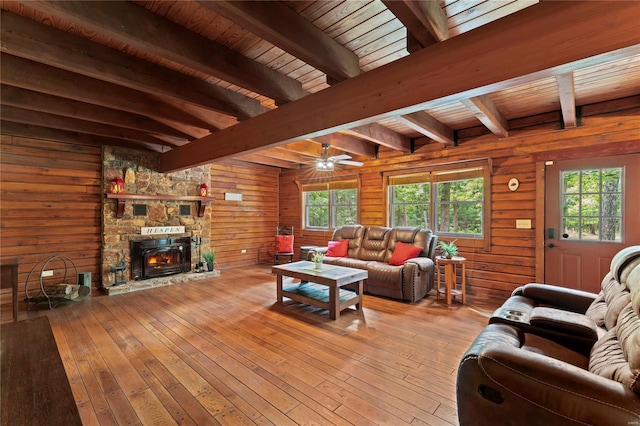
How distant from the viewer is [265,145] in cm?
315

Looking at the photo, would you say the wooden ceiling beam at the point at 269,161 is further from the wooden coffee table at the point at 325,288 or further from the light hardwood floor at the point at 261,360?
the light hardwood floor at the point at 261,360

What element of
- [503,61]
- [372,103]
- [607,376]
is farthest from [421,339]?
[503,61]

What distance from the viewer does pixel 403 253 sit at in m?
4.73

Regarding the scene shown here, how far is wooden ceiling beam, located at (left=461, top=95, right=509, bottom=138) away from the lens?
3067mm

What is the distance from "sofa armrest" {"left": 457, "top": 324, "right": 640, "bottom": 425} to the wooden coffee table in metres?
2.16

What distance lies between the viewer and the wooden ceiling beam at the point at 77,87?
2.52 m

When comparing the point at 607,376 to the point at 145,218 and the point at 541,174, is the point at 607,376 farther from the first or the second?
the point at 145,218

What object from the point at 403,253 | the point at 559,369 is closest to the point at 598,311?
the point at 559,369

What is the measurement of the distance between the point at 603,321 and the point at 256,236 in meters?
6.64

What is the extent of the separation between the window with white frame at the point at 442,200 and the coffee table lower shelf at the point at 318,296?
6.85 feet

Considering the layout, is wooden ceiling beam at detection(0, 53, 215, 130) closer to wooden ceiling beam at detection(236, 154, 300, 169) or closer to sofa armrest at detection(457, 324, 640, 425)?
wooden ceiling beam at detection(236, 154, 300, 169)

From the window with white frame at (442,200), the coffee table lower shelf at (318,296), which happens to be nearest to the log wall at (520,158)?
the window with white frame at (442,200)

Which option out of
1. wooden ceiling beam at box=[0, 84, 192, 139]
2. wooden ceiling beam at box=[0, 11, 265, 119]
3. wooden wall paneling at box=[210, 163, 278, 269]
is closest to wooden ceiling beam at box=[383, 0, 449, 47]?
wooden ceiling beam at box=[0, 11, 265, 119]

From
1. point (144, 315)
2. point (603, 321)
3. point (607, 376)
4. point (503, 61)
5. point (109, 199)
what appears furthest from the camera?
point (109, 199)
